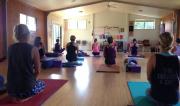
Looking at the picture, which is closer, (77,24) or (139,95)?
(139,95)

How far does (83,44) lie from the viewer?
661 inches

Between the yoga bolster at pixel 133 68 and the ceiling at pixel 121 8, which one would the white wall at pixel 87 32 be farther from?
the yoga bolster at pixel 133 68

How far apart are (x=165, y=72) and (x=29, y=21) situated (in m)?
8.76

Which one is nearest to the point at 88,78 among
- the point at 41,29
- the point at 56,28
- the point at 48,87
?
the point at 48,87

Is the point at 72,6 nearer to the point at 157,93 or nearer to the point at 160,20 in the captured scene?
the point at 160,20

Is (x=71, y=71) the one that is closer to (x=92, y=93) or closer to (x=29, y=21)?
(x=92, y=93)

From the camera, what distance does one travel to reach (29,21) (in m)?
10.7

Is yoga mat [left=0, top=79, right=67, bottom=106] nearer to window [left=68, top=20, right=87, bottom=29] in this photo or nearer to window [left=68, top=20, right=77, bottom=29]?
window [left=68, top=20, right=87, bottom=29]

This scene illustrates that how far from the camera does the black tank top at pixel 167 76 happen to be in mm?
2973

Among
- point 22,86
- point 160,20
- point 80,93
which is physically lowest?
point 80,93

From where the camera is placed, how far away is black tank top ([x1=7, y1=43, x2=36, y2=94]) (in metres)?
3.31

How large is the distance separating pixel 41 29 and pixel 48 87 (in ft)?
27.6

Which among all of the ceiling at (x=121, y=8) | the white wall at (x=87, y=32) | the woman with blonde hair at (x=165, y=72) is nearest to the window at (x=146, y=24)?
the ceiling at (x=121, y=8)

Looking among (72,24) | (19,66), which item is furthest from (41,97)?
(72,24)
